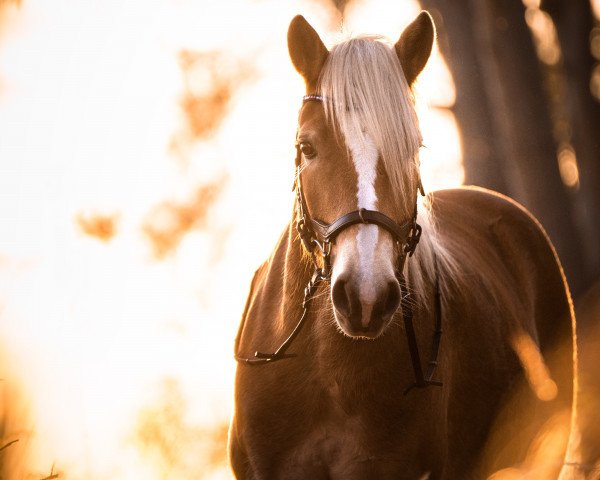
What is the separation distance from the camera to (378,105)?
10.2ft

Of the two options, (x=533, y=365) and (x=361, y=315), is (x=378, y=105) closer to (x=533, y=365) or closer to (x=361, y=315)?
(x=361, y=315)

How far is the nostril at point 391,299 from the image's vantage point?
107 inches

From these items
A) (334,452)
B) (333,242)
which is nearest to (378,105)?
(333,242)

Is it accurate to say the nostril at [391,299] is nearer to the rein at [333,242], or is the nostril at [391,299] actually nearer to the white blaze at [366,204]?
the white blaze at [366,204]

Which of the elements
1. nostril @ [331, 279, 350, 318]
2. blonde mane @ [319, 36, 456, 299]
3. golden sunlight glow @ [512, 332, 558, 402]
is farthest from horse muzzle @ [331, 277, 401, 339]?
golden sunlight glow @ [512, 332, 558, 402]

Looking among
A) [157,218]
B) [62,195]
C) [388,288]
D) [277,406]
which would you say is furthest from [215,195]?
[388,288]

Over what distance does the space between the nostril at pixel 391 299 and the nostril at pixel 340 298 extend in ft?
0.41

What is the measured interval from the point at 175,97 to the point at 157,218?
75.9 inches

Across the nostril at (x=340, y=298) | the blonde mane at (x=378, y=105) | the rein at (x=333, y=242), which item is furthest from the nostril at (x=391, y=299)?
the blonde mane at (x=378, y=105)

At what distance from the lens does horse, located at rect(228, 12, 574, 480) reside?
9.63 ft

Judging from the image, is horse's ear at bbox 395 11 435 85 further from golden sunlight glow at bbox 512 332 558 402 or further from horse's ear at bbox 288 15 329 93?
golden sunlight glow at bbox 512 332 558 402

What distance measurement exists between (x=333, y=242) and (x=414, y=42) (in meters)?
1.02

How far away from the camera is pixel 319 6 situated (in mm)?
11984

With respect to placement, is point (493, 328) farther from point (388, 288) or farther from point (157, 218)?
point (157, 218)
